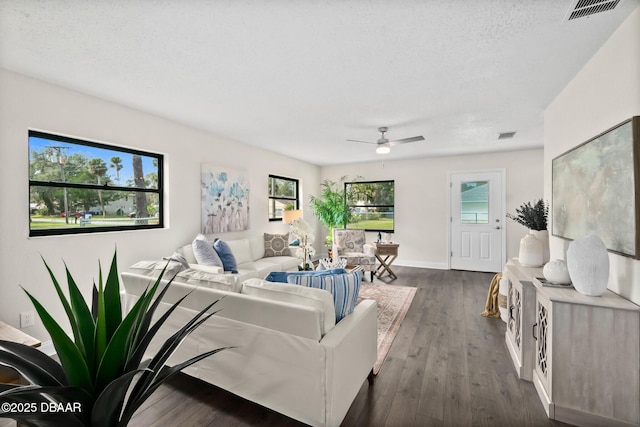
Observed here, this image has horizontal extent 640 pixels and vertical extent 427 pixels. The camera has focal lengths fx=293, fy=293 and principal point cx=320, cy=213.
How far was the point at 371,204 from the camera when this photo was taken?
682cm

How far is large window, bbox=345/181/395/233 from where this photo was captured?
261 inches

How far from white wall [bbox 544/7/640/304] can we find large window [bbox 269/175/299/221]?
434 centimetres

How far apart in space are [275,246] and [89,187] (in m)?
2.63

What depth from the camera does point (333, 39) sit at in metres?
1.90

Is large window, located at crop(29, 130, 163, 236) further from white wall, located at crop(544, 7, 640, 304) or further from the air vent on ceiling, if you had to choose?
white wall, located at crop(544, 7, 640, 304)

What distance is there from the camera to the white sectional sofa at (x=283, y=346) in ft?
5.11

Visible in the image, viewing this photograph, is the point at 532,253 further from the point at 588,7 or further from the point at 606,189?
the point at 588,7

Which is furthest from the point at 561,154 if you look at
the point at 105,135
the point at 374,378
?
the point at 105,135

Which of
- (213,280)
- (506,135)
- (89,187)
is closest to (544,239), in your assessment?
(506,135)

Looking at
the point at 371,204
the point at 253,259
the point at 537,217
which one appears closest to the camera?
the point at 537,217

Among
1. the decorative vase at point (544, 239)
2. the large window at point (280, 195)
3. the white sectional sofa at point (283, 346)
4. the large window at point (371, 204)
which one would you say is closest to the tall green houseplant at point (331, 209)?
the large window at point (371, 204)

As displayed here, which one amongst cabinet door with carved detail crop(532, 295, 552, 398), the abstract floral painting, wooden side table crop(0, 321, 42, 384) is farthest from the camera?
the abstract floral painting

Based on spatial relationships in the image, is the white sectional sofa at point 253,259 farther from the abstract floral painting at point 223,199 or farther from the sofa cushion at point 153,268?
the sofa cushion at point 153,268

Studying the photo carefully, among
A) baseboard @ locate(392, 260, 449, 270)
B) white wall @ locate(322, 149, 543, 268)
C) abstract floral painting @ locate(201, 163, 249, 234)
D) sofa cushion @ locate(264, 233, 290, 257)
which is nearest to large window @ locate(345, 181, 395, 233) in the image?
white wall @ locate(322, 149, 543, 268)
